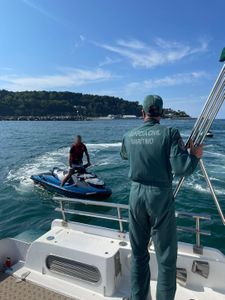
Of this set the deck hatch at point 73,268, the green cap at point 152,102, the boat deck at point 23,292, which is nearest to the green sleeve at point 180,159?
the green cap at point 152,102

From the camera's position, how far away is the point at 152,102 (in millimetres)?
2979

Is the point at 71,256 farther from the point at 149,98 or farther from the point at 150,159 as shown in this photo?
the point at 149,98

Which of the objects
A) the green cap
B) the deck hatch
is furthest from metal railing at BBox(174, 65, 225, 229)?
the deck hatch

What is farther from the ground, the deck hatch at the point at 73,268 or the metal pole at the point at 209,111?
the metal pole at the point at 209,111

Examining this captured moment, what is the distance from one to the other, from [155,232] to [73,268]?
1.73m

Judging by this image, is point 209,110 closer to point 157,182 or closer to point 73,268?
point 157,182

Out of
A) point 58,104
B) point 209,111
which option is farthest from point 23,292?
point 58,104

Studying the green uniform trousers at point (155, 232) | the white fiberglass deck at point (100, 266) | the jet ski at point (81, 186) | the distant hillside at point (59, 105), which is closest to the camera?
the green uniform trousers at point (155, 232)

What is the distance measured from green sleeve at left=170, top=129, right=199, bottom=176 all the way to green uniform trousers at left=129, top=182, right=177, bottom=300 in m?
0.29

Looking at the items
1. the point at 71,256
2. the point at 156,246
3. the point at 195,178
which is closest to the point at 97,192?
the point at 195,178

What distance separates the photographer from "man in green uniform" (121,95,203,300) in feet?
8.94

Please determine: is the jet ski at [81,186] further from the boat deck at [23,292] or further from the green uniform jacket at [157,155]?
the green uniform jacket at [157,155]

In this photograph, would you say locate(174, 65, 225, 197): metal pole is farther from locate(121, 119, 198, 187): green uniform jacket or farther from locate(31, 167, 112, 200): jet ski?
locate(31, 167, 112, 200): jet ski

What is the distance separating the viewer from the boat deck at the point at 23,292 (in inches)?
150
